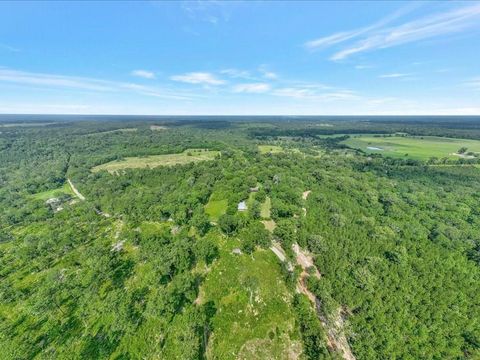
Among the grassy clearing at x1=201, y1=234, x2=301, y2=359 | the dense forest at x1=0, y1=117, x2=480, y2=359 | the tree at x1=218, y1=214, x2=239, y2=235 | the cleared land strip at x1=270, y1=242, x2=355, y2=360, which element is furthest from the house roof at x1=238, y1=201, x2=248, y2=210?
the grassy clearing at x1=201, y1=234, x2=301, y2=359

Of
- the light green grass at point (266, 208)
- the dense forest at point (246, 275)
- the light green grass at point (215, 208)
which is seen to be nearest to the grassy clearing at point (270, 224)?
the dense forest at point (246, 275)

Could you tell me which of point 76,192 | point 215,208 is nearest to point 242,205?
point 215,208

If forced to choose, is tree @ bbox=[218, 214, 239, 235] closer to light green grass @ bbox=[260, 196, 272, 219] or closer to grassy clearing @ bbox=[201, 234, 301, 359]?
grassy clearing @ bbox=[201, 234, 301, 359]

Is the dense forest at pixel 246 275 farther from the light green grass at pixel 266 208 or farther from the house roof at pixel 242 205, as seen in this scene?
the house roof at pixel 242 205

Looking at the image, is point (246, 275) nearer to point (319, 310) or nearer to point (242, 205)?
point (319, 310)

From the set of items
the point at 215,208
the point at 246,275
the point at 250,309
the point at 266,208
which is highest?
the point at 266,208

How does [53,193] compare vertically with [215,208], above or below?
below
